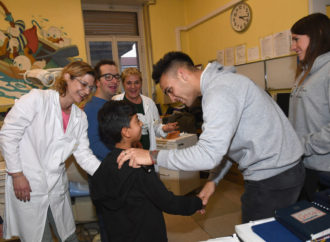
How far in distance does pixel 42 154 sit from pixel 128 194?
75 centimetres

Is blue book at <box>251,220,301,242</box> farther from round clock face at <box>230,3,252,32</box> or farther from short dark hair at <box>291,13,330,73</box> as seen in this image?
round clock face at <box>230,3,252,32</box>

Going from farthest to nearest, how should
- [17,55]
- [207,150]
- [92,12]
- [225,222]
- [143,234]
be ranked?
[92,12] < [17,55] < [225,222] < [143,234] < [207,150]

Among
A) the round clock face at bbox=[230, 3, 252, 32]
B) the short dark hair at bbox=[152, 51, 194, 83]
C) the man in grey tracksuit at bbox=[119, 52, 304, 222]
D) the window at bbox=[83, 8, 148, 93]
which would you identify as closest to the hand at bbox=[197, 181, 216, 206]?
the man in grey tracksuit at bbox=[119, 52, 304, 222]

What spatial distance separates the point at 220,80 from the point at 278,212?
0.54 m

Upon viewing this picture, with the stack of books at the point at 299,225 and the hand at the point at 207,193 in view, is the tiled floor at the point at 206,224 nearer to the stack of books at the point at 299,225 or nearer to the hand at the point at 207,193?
the hand at the point at 207,193

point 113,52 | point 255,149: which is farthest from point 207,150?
point 113,52

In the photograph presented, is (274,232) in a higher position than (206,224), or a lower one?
higher

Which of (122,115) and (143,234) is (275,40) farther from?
(143,234)

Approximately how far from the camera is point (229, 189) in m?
3.29

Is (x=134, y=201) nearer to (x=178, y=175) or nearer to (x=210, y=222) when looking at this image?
(x=210, y=222)

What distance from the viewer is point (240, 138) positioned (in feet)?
3.34

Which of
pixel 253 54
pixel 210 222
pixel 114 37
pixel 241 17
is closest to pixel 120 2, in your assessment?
pixel 114 37

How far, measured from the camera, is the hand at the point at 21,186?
1399 millimetres

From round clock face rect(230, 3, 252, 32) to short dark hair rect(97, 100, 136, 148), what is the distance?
3080 millimetres
